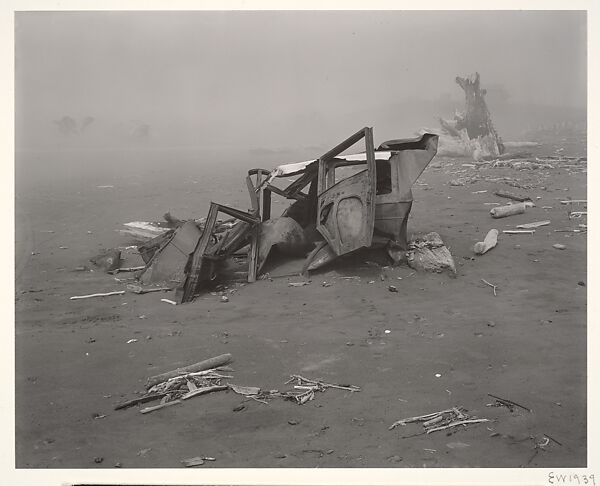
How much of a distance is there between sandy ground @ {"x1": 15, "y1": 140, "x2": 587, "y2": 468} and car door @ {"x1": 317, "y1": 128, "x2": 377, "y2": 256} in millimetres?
464

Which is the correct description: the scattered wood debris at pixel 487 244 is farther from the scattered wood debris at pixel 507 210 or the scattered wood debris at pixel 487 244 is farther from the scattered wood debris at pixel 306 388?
the scattered wood debris at pixel 306 388

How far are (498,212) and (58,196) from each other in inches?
316

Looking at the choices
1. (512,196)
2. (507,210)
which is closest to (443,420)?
(507,210)

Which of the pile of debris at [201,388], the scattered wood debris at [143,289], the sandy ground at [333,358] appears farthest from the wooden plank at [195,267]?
the pile of debris at [201,388]

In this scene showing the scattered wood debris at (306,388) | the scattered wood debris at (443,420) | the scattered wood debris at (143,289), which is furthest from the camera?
the scattered wood debris at (143,289)

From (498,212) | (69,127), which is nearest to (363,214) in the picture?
(498,212)

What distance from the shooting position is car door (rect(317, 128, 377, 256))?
663 centimetres

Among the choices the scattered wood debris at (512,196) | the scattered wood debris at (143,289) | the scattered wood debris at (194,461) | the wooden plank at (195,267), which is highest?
the scattered wood debris at (512,196)

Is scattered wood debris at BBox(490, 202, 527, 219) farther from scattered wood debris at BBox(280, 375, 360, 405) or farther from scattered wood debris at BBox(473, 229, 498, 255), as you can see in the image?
scattered wood debris at BBox(280, 375, 360, 405)

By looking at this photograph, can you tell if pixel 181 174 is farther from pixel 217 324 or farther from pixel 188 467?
pixel 188 467

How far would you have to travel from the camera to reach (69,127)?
12.1m

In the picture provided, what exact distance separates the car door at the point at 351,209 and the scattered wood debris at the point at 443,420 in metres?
2.73

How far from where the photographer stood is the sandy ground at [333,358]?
12.8 ft

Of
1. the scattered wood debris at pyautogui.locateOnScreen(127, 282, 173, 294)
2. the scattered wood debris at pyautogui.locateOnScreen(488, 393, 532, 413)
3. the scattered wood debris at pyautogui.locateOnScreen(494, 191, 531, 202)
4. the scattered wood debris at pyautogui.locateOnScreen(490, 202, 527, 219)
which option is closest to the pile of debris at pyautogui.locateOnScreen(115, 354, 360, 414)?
the scattered wood debris at pyautogui.locateOnScreen(488, 393, 532, 413)
